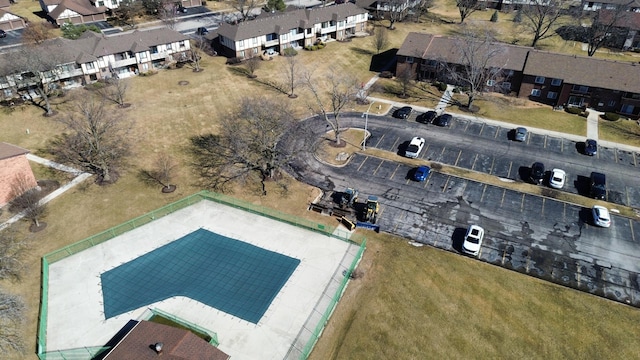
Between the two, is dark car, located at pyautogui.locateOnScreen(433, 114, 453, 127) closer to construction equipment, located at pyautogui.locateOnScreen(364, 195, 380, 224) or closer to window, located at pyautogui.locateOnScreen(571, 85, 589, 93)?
window, located at pyautogui.locateOnScreen(571, 85, 589, 93)

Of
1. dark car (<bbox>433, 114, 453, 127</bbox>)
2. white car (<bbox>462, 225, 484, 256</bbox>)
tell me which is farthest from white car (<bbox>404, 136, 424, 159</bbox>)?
white car (<bbox>462, 225, 484, 256</bbox>)

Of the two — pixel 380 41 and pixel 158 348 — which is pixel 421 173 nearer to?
pixel 158 348

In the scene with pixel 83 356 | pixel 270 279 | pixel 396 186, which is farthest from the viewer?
pixel 396 186

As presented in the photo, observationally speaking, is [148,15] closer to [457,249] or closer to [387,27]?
[387,27]

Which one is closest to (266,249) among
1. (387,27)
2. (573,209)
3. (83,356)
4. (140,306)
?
(140,306)

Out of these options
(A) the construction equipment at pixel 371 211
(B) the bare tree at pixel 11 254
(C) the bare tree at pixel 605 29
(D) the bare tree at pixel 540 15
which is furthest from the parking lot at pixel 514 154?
(D) the bare tree at pixel 540 15
